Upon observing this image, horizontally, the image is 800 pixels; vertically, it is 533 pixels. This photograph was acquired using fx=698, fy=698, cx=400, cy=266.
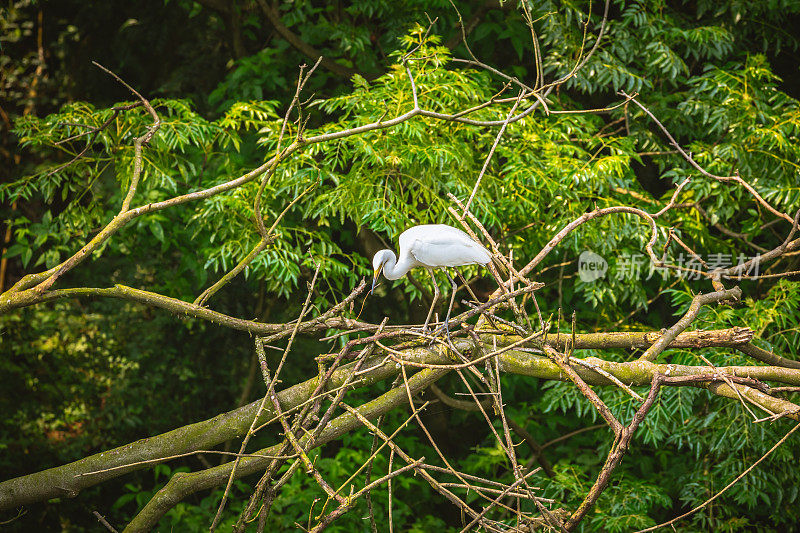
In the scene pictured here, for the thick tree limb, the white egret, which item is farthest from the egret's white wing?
the thick tree limb

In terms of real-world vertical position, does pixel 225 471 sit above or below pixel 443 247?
below

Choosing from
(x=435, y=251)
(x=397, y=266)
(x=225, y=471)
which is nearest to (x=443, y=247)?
(x=435, y=251)

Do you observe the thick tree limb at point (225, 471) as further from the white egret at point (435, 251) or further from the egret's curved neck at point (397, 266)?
the egret's curved neck at point (397, 266)

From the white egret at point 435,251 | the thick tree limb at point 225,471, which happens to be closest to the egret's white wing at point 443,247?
the white egret at point 435,251

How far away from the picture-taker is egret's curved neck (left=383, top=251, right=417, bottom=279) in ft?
8.87

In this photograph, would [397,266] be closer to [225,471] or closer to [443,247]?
[443,247]

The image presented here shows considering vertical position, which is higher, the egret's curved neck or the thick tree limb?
the egret's curved neck

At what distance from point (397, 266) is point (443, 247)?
0.27m

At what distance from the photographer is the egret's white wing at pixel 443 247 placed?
8.18 ft

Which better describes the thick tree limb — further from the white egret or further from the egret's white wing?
the egret's white wing

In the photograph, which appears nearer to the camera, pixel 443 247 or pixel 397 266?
pixel 443 247

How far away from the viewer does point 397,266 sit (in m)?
2.73

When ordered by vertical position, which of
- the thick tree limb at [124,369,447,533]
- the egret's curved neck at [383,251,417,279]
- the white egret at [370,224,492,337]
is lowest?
the thick tree limb at [124,369,447,533]

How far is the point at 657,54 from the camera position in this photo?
13.0 ft
